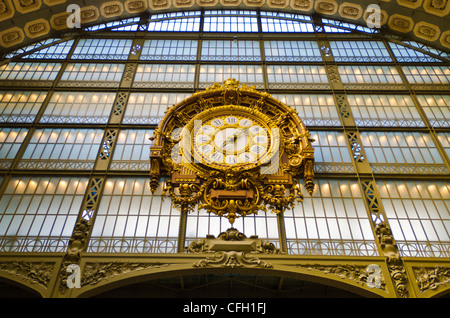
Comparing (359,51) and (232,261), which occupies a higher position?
(359,51)

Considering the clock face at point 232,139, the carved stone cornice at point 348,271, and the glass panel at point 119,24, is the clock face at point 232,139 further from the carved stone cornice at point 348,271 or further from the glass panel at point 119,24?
the glass panel at point 119,24

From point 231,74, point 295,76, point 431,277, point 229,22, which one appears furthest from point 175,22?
point 431,277

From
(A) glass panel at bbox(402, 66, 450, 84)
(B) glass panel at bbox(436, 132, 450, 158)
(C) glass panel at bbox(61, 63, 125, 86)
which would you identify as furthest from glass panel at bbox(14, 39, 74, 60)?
(B) glass panel at bbox(436, 132, 450, 158)

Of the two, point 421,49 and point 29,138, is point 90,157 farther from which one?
point 421,49

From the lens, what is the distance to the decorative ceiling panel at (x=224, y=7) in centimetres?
2031

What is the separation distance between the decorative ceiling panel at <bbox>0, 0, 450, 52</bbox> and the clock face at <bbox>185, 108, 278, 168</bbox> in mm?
11477

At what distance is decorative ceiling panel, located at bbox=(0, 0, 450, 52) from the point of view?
20312 millimetres

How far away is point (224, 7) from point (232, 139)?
13.0 m

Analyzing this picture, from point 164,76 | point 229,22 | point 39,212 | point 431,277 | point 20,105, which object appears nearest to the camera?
point 431,277

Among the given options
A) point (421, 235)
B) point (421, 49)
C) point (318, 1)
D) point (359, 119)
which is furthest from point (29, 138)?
point (421, 49)

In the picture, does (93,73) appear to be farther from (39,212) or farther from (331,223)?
(331,223)

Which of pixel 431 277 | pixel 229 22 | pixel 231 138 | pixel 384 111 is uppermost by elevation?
pixel 229 22

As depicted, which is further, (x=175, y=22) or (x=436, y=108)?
(x=175, y=22)

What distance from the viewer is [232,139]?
50.4 ft
